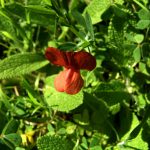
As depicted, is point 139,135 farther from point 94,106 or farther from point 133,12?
point 133,12

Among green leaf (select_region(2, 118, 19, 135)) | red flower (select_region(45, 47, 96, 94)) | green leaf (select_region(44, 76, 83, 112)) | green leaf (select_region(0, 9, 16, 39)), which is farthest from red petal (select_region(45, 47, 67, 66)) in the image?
green leaf (select_region(0, 9, 16, 39))

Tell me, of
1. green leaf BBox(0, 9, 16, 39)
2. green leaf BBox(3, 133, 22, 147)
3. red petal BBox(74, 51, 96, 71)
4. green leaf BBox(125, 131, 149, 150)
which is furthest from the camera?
green leaf BBox(0, 9, 16, 39)

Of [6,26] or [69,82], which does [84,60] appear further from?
[6,26]

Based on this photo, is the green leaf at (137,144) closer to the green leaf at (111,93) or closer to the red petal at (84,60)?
the green leaf at (111,93)

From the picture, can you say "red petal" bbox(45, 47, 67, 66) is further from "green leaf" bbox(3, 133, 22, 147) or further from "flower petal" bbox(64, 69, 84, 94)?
"green leaf" bbox(3, 133, 22, 147)

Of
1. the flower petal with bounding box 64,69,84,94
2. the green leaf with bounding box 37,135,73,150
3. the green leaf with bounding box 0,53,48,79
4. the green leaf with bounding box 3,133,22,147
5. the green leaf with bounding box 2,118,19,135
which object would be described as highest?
the flower petal with bounding box 64,69,84,94
